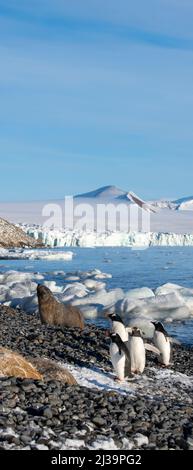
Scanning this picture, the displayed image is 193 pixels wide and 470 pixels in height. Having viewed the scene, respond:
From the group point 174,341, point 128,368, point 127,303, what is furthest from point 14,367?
point 127,303

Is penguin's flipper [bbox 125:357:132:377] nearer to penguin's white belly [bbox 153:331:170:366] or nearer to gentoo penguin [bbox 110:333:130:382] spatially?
gentoo penguin [bbox 110:333:130:382]

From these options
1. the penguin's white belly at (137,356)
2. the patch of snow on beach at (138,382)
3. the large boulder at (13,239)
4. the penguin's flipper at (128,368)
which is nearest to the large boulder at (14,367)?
the patch of snow on beach at (138,382)

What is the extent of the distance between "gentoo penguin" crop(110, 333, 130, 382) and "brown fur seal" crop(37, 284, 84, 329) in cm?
501

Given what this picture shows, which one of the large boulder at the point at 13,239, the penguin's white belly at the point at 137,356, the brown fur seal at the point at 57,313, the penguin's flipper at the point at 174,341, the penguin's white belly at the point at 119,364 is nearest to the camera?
the penguin's white belly at the point at 119,364

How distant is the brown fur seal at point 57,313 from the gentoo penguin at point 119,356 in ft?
16.4

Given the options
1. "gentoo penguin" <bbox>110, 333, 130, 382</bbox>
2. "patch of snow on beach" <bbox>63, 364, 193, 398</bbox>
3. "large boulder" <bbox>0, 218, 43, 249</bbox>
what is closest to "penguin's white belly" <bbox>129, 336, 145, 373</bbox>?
"patch of snow on beach" <bbox>63, 364, 193, 398</bbox>

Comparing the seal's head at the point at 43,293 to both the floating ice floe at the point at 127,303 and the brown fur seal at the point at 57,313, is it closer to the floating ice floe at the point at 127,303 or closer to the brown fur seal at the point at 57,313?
the brown fur seal at the point at 57,313

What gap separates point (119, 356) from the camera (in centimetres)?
912

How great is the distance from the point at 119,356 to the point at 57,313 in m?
5.83

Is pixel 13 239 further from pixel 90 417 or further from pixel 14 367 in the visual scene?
pixel 90 417

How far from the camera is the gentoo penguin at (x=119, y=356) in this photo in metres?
9.08

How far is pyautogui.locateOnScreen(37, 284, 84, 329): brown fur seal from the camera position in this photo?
14461 millimetres
